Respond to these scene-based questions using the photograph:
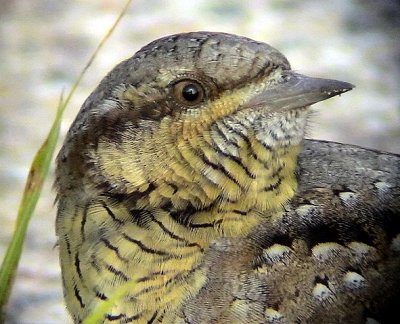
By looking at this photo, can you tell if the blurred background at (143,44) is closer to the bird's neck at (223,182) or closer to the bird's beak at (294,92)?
the bird's neck at (223,182)

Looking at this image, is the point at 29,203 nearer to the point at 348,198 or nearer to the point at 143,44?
the point at 348,198

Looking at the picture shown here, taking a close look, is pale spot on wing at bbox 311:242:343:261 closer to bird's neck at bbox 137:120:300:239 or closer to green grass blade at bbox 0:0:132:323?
bird's neck at bbox 137:120:300:239

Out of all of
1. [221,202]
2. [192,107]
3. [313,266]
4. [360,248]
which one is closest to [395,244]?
[360,248]

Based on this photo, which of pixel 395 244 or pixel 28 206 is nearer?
pixel 395 244

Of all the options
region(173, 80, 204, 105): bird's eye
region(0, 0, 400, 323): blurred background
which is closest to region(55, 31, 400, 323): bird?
region(173, 80, 204, 105): bird's eye

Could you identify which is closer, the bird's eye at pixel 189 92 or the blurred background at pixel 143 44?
the bird's eye at pixel 189 92

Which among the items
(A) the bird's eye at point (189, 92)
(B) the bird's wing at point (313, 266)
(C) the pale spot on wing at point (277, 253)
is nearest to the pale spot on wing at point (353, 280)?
(B) the bird's wing at point (313, 266)

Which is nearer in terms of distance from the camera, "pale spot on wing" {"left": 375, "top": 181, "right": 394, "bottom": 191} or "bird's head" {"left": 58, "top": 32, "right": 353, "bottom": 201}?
"bird's head" {"left": 58, "top": 32, "right": 353, "bottom": 201}
